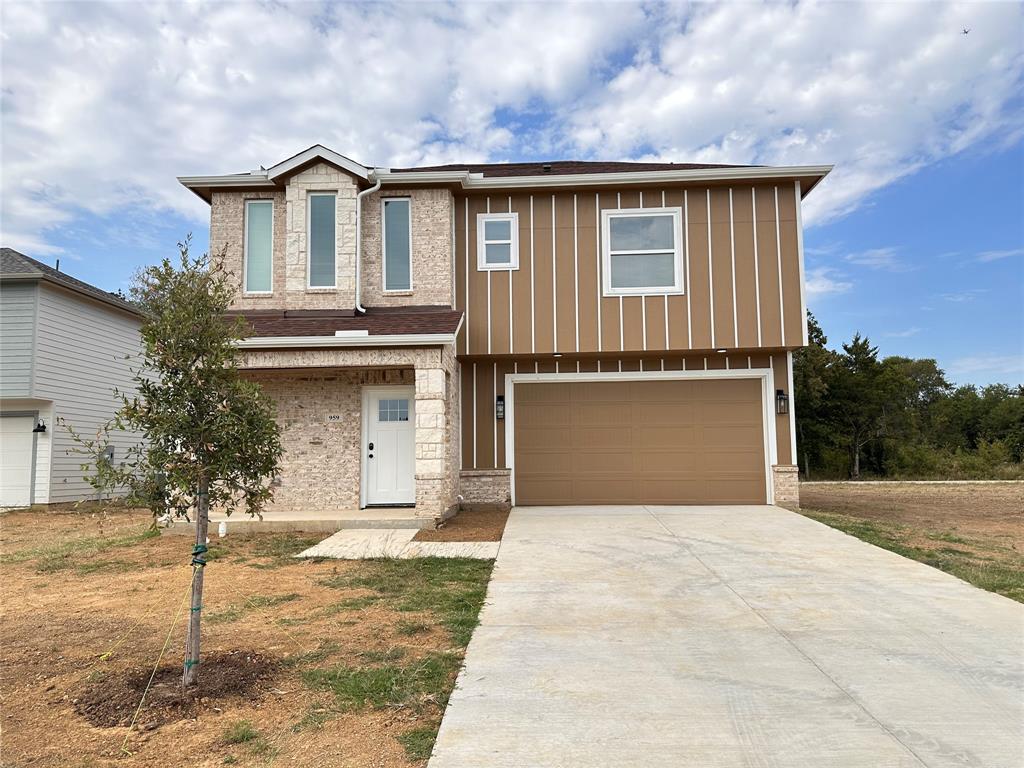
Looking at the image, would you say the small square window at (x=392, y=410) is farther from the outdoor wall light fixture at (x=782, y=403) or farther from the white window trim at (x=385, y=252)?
the outdoor wall light fixture at (x=782, y=403)

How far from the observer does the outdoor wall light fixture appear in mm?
11508

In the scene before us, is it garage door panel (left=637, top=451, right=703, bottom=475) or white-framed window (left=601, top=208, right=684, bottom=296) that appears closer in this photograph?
white-framed window (left=601, top=208, right=684, bottom=296)

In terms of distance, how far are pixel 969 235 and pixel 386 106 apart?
20211mm

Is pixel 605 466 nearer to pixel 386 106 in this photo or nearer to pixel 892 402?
pixel 386 106

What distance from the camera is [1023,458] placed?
26516mm

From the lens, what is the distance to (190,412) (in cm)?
385

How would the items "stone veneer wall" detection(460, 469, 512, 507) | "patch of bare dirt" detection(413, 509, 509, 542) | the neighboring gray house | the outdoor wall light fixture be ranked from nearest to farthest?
"patch of bare dirt" detection(413, 509, 509, 542)
the outdoor wall light fixture
"stone veneer wall" detection(460, 469, 512, 507)
the neighboring gray house

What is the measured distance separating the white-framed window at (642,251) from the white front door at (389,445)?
4281mm

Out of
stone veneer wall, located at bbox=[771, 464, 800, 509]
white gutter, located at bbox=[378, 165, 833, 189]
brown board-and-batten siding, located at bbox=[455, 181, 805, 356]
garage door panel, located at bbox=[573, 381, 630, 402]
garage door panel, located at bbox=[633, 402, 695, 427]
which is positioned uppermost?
white gutter, located at bbox=[378, 165, 833, 189]

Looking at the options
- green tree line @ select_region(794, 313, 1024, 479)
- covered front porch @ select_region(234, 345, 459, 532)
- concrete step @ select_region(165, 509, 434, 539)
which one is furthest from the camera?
green tree line @ select_region(794, 313, 1024, 479)

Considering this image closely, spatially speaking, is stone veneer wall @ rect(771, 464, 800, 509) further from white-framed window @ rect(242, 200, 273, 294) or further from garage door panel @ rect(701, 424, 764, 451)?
white-framed window @ rect(242, 200, 273, 294)

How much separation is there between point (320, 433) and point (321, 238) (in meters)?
3.48

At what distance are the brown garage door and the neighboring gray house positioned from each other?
29.3 feet

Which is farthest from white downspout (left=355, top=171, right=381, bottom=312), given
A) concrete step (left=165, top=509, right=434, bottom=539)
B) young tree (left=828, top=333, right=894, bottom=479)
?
young tree (left=828, top=333, right=894, bottom=479)
